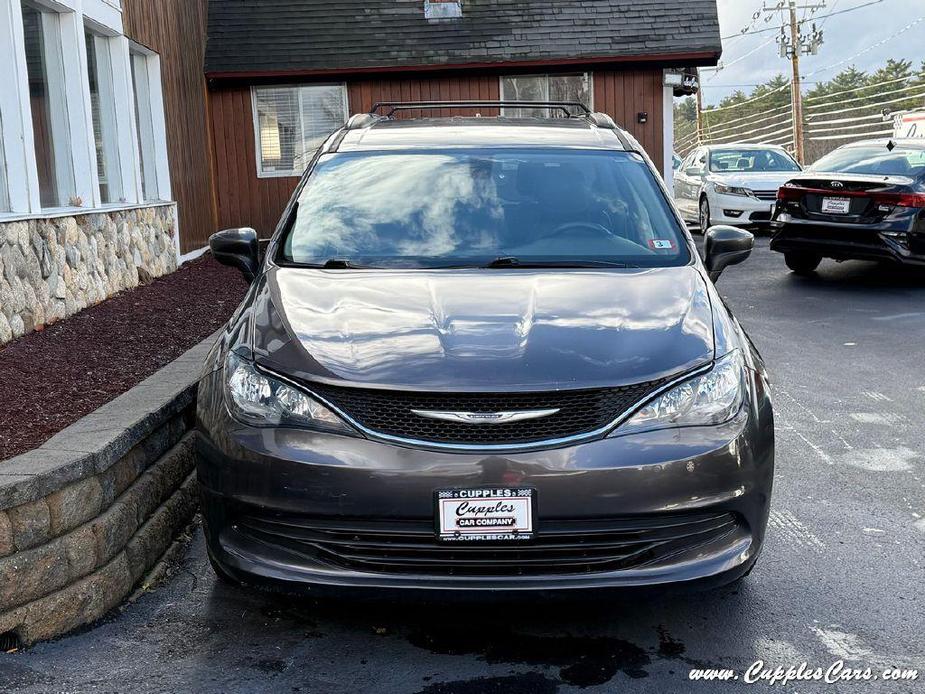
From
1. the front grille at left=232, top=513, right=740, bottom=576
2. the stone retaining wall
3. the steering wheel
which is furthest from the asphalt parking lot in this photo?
the stone retaining wall

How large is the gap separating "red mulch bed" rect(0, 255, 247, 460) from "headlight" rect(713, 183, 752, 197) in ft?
29.9

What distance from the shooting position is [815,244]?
37.1 feet

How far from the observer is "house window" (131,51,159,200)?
11.9 meters

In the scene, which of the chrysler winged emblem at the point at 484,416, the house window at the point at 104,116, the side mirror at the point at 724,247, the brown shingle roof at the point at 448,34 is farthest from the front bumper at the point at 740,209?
the chrysler winged emblem at the point at 484,416

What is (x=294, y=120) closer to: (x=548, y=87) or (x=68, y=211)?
(x=548, y=87)

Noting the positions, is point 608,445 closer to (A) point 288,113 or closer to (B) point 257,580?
(B) point 257,580

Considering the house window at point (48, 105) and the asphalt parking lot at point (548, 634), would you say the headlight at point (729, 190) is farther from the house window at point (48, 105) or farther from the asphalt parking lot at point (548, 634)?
the asphalt parking lot at point (548, 634)

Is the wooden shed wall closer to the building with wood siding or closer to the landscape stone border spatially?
the building with wood siding

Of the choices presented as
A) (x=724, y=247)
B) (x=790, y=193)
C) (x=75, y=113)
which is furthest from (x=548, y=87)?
(x=724, y=247)

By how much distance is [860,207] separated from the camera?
10.9m

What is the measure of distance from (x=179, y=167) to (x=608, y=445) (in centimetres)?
1163

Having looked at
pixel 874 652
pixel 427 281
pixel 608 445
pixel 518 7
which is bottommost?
pixel 874 652

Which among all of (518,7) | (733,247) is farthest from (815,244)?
(518,7)

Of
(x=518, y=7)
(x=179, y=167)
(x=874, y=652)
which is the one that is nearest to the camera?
(x=874, y=652)
